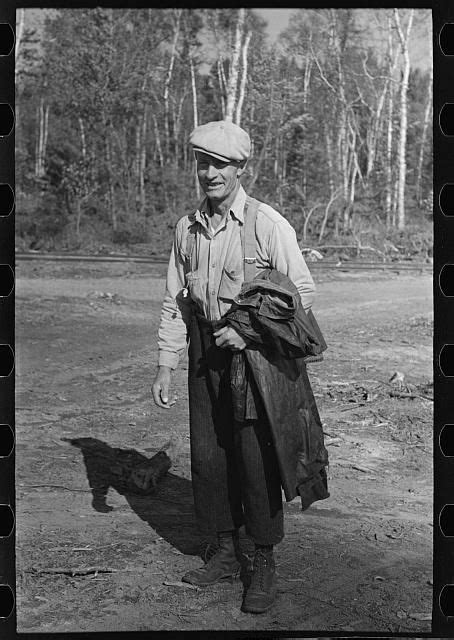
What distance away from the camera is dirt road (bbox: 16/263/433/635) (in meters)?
3.77

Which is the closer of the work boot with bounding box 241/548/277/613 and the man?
the man

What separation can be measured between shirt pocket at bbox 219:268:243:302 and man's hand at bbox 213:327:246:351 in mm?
145

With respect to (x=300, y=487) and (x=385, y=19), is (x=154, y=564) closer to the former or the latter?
(x=300, y=487)

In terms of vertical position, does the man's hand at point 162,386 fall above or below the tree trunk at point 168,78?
below

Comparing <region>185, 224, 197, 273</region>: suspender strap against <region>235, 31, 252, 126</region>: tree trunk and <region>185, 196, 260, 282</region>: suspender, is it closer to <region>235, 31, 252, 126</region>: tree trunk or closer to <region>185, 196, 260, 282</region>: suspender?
<region>185, 196, 260, 282</region>: suspender

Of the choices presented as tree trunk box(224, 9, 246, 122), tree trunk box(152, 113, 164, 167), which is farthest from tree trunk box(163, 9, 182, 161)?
tree trunk box(224, 9, 246, 122)

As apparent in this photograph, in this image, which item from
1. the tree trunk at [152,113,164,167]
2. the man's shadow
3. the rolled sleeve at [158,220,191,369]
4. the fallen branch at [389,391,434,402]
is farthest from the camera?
the tree trunk at [152,113,164,167]

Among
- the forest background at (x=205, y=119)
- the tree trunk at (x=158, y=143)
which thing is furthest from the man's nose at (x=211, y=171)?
the tree trunk at (x=158, y=143)

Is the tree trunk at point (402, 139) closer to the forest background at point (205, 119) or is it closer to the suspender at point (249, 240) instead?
the forest background at point (205, 119)

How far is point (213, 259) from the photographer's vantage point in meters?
3.64

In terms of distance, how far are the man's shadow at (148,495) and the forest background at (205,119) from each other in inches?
153

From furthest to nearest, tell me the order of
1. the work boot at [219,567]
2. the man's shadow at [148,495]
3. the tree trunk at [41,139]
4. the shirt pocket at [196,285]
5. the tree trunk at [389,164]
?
the tree trunk at [41,139] < the tree trunk at [389,164] < the man's shadow at [148,495] < the work boot at [219,567] < the shirt pocket at [196,285]

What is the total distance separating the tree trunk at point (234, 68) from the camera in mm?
10352
